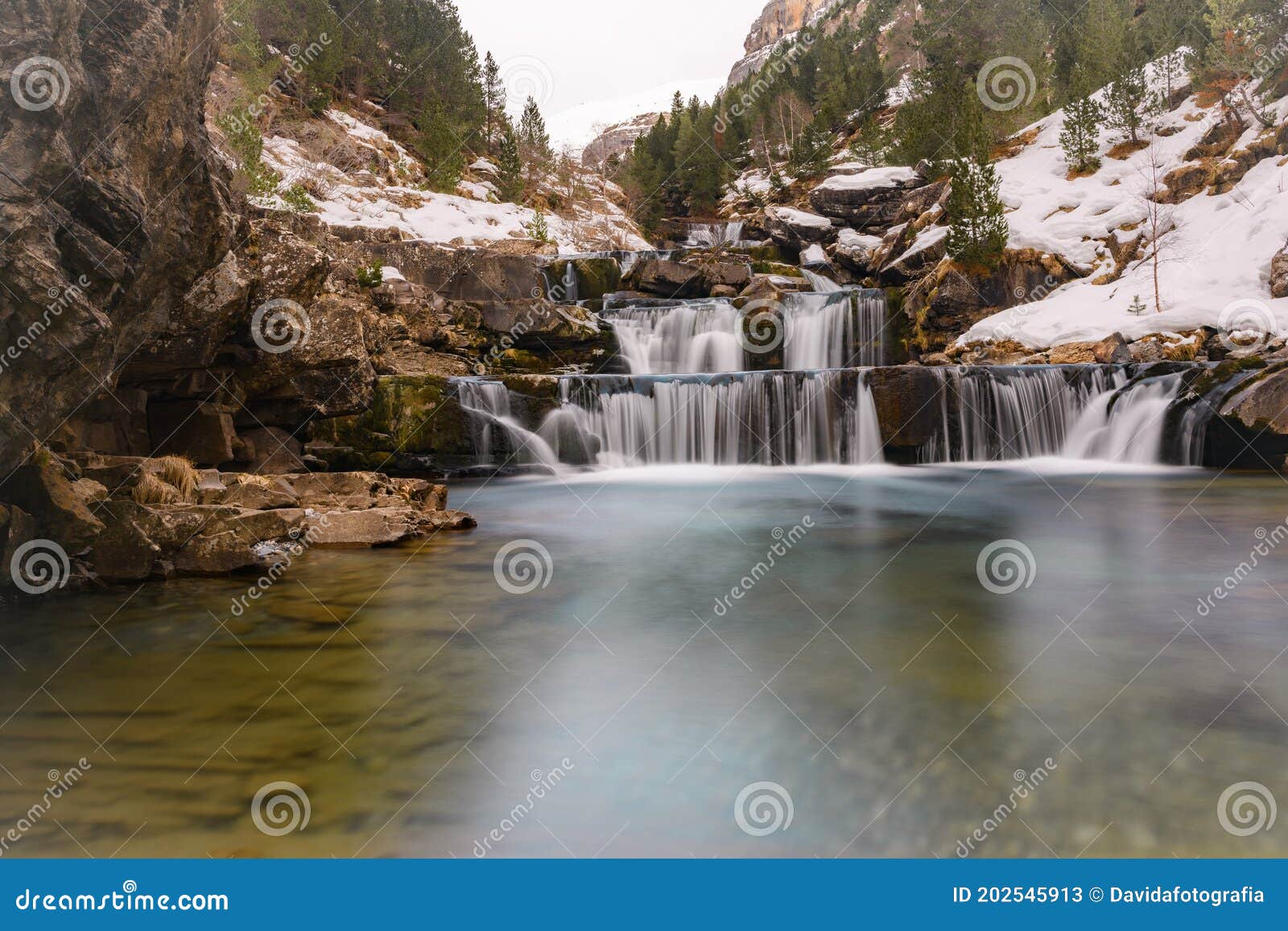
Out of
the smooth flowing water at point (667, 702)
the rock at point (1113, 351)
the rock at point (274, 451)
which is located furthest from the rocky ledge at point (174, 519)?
the rock at point (1113, 351)

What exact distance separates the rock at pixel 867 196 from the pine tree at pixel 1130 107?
7875mm

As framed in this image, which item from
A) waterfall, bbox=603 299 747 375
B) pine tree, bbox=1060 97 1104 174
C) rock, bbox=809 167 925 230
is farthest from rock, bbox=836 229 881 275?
waterfall, bbox=603 299 747 375

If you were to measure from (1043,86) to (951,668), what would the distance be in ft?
167

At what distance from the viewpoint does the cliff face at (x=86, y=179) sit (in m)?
5.10

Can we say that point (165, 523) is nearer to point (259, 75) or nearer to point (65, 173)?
point (65, 173)

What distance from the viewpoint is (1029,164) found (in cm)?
3553

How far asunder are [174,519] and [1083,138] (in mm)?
36393

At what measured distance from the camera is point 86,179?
220 inches

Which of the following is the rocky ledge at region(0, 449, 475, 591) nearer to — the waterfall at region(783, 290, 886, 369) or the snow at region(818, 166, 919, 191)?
the waterfall at region(783, 290, 886, 369)

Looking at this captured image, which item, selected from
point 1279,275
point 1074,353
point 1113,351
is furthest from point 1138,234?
point 1113,351

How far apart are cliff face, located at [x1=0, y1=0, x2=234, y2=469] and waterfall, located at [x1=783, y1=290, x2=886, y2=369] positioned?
1939cm

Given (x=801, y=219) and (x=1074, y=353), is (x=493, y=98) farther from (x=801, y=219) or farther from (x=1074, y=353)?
(x=1074, y=353)

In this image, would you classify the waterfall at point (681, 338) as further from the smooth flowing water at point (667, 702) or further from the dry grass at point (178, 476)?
the dry grass at point (178, 476)

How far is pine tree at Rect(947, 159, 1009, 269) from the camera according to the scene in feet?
82.8
